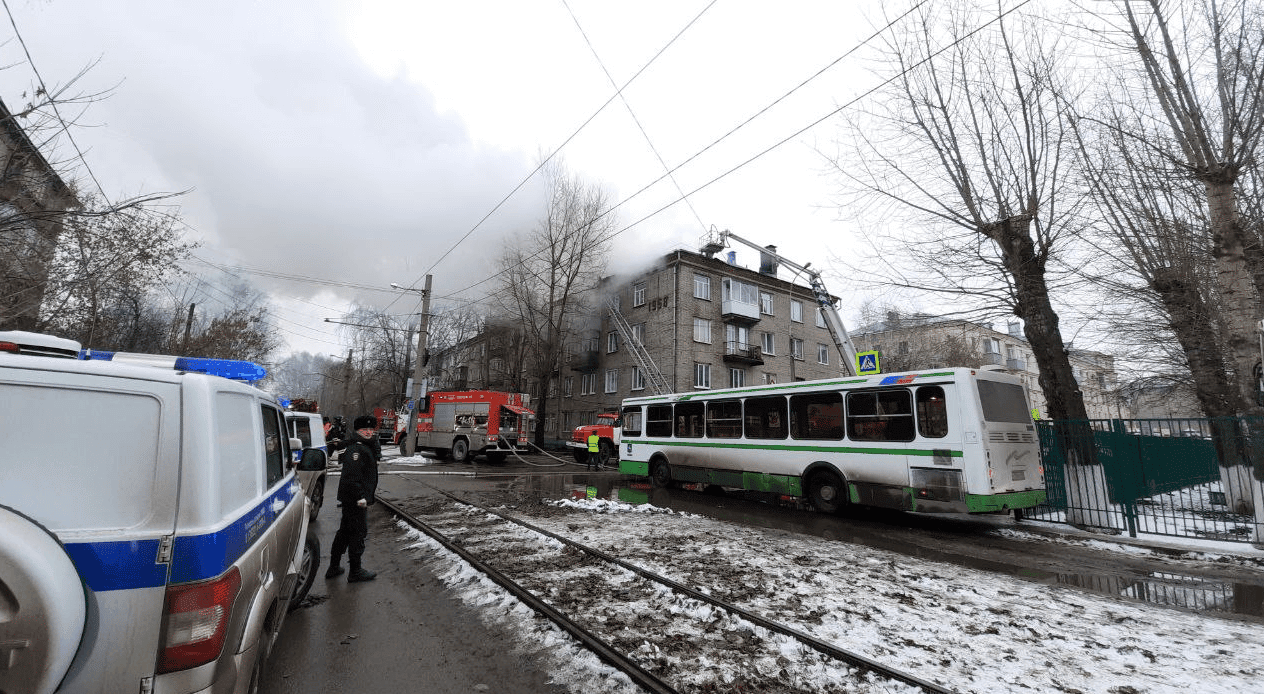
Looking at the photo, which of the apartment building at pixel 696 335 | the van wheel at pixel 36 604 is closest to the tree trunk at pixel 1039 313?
the van wheel at pixel 36 604

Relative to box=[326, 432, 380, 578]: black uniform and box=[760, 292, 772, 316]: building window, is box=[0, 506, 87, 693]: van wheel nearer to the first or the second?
box=[326, 432, 380, 578]: black uniform

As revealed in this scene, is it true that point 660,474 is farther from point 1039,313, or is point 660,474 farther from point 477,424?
point 477,424

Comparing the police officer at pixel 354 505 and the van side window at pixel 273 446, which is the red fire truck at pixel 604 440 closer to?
the police officer at pixel 354 505

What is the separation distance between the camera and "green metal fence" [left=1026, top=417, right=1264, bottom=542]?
29.4ft

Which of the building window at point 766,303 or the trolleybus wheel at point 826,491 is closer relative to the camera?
the trolleybus wheel at point 826,491

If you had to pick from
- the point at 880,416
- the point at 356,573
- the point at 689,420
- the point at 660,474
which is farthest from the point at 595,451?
the point at 356,573

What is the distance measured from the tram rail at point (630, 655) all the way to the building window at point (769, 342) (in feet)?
92.9

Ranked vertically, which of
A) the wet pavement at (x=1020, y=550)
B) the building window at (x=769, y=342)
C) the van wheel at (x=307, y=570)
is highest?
the building window at (x=769, y=342)

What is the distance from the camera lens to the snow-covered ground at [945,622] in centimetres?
372

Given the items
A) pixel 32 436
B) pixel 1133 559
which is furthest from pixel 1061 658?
pixel 32 436

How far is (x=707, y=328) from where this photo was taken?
3136 cm

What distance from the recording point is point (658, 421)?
595 inches

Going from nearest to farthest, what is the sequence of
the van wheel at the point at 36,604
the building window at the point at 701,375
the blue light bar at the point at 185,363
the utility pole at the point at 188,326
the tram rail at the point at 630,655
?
the van wheel at the point at 36,604 < the blue light bar at the point at 185,363 < the tram rail at the point at 630,655 < the utility pole at the point at 188,326 < the building window at the point at 701,375

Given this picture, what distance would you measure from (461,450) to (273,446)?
857 inches
